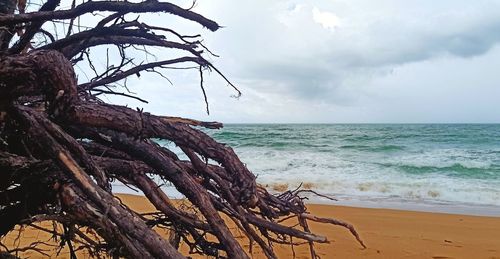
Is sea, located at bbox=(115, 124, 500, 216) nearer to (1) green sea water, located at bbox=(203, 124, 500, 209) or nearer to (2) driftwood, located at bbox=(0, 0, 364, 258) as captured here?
(1) green sea water, located at bbox=(203, 124, 500, 209)

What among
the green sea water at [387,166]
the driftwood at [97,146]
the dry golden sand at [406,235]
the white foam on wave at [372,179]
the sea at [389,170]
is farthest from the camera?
the green sea water at [387,166]

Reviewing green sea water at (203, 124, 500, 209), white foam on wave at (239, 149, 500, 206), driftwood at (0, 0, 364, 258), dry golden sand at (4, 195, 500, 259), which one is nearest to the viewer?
driftwood at (0, 0, 364, 258)

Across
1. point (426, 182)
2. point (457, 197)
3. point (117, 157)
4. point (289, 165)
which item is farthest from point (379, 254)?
point (289, 165)

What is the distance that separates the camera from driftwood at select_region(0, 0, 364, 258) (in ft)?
5.65

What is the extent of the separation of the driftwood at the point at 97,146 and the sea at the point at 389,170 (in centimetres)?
380

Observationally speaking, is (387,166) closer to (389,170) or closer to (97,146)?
(389,170)

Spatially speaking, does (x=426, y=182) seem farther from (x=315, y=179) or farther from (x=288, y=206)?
(x=288, y=206)

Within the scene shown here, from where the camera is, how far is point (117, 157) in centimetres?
263

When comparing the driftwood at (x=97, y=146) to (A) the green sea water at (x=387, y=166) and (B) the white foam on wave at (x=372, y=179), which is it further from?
(B) the white foam on wave at (x=372, y=179)

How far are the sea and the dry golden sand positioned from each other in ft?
3.16

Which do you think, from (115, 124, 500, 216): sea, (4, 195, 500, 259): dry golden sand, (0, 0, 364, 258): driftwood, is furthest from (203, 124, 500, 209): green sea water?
(0, 0, 364, 258): driftwood

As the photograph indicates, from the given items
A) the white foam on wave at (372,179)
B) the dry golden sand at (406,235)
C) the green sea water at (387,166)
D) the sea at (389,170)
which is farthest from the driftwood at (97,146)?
the white foam on wave at (372,179)

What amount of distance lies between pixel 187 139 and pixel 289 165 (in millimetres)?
17555

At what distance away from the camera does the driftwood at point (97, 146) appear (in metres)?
1.72
